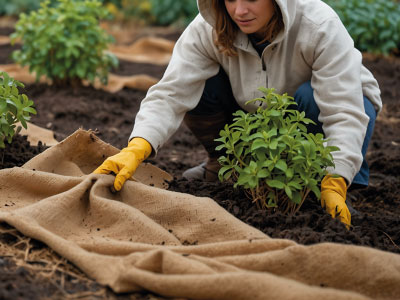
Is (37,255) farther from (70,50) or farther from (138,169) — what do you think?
(70,50)

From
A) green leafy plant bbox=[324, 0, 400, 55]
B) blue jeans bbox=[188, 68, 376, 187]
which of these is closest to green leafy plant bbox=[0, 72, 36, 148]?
blue jeans bbox=[188, 68, 376, 187]

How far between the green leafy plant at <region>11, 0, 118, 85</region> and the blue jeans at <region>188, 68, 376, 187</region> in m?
2.09

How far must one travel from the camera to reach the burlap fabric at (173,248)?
1852 millimetres

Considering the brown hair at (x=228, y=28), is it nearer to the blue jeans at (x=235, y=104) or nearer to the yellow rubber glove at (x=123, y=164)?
the blue jeans at (x=235, y=104)

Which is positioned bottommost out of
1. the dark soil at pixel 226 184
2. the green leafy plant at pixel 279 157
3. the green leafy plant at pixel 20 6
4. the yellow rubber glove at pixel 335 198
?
the green leafy plant at pixel 20 6

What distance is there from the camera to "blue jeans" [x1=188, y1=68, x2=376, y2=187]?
284 cm

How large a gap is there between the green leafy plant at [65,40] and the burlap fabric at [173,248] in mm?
2547

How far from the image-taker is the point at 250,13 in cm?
263

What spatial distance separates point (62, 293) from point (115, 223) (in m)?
0.49

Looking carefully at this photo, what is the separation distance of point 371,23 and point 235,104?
3842 mm

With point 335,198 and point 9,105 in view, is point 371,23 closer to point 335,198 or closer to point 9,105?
point 335,198

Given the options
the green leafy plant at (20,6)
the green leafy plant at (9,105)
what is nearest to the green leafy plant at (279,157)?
the green leafy plant at (9,105)

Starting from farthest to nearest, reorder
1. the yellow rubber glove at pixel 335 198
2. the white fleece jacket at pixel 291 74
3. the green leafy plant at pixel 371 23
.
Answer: the green leafy plant at pixel 371 23 → the white fleece jacket at pixel 291 74 → the yellow rubber glove at pixel 335 198

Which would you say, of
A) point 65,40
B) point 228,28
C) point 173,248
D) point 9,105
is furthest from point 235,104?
point 65,40
